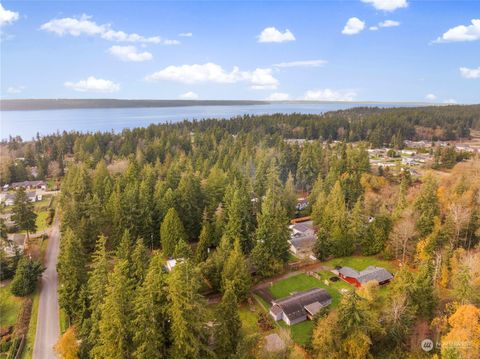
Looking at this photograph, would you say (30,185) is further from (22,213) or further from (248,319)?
(248,319)

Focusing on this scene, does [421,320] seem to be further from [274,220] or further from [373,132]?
[373,132]

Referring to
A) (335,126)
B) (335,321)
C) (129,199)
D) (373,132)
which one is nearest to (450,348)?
(335,321)

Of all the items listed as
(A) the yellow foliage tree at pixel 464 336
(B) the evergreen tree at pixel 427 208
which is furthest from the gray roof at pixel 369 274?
(A) the yellow foliage tree at pixel 464 336

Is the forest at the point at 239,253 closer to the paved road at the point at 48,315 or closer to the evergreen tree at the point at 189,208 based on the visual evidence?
the evergreen tree at the point at 189,208

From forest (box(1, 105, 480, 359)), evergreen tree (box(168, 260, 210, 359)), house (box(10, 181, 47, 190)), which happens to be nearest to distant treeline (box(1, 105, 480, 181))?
house (box(10, 181, 47, 190))

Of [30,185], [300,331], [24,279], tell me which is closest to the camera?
[300,331]

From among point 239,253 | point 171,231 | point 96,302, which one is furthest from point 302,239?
point 96,302
